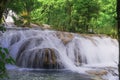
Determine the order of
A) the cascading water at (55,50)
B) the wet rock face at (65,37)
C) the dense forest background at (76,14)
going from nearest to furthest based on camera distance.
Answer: the cascading water at (55,50) < the wet rock face at (65,37) < the dense forest background at (76,14)

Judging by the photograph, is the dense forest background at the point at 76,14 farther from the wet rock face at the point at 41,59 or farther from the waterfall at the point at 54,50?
the wet rock face at the point at 41,59

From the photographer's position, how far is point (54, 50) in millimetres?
18078

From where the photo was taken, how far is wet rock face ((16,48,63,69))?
57.5 feet

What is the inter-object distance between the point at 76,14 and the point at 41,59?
44.9 ft

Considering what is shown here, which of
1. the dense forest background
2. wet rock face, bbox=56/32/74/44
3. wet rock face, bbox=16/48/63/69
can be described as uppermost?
the dense forest background

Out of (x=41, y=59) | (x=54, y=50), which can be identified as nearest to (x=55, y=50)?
(x=54, y=50)

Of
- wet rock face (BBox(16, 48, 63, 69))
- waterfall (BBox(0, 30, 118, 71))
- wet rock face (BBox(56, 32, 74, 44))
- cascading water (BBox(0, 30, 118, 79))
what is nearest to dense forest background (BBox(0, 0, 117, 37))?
waterfall (BBox(0, 30, 118, 71))

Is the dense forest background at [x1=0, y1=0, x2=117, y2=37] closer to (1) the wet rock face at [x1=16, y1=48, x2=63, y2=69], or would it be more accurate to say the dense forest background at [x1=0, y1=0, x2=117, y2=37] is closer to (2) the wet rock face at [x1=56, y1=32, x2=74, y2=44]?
(2) the wet rock face at [x1=56, y1=32, x2=74, y2=44]

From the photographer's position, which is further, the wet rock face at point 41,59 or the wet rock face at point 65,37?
the wet rock face at point 65,37

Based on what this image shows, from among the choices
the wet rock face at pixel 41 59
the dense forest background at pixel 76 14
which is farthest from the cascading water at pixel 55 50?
the dense forest background at pixel 76 14

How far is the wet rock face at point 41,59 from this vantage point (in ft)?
57.5

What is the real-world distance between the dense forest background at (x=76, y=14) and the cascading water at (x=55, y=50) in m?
6.03

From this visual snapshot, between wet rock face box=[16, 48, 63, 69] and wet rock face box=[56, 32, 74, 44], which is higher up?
wet rock face box=[56, 32, 74, 44]

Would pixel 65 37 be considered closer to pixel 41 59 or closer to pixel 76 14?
pixel 41 59
